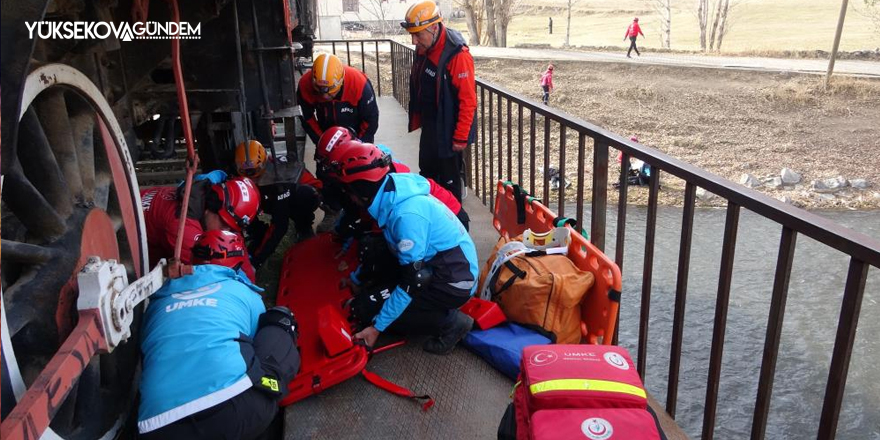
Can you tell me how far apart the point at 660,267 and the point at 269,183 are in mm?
8729

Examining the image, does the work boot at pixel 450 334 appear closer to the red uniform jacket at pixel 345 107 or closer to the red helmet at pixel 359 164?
the red helmet at pixel 359 164

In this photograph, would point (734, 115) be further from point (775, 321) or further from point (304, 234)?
point (775, 321)

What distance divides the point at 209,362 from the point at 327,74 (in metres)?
3.29

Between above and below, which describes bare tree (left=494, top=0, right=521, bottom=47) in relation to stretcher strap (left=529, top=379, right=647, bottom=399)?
above

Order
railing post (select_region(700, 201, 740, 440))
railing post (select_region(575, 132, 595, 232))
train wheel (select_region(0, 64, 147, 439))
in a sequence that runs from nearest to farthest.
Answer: train wheel (select_region(0, 64, 147, 439)) → railing post (select_region(700, 201, 740, 440)) → railing post (select_region(575, 132, 595, 232))

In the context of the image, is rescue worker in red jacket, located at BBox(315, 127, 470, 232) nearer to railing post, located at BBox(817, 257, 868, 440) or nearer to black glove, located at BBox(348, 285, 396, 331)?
black glove, located at BBox(348, 285, 396, 331)

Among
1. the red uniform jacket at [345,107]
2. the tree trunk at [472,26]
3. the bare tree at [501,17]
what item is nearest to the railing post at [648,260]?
the red uniform jacket at [345,107]

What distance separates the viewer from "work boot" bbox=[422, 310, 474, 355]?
11.5 feet

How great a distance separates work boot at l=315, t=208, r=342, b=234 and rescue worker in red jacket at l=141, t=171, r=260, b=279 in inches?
63.4

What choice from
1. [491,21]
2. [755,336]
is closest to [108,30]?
[755,336]

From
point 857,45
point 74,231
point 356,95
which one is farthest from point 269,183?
point 857,45

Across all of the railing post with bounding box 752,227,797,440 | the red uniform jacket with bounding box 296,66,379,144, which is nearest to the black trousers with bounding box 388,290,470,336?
the railing post with bounding box 752,227,797,440

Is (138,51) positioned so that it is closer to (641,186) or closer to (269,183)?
(269,183)

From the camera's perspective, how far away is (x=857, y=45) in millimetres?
34250
